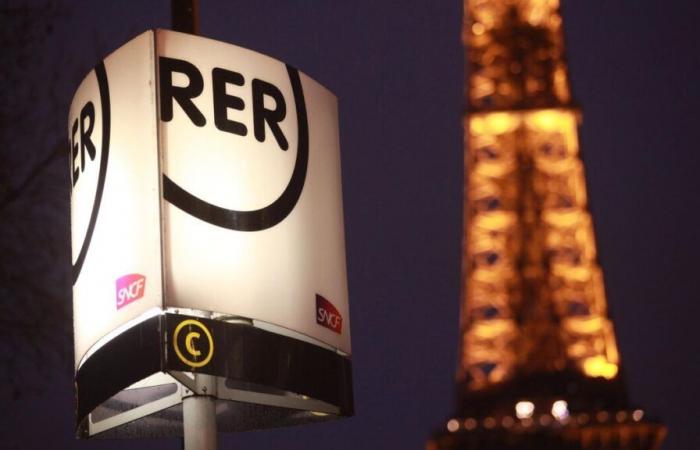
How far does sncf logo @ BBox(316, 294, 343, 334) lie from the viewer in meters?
4.69

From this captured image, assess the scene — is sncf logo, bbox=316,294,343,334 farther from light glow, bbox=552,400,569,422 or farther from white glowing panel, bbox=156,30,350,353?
light glow, bbox=552,400,569,422

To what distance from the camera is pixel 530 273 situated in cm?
5166

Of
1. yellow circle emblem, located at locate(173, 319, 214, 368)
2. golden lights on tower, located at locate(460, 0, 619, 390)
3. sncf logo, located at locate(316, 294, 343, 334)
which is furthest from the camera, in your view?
golden lights on tower, located at locate(460, 0, 619, 390)

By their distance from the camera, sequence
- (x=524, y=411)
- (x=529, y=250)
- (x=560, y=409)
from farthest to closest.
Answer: (x=524, y=411), (x=560, y=409), (x=529, y=250)

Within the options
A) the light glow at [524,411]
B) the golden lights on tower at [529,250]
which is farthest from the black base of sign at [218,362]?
the light glow at [524,411]

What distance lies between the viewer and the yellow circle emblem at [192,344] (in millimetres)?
4172

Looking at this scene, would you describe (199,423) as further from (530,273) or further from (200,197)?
(530,273)

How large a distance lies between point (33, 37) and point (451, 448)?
4661 centimetres

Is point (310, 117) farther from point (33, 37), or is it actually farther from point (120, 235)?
point (33, 37)

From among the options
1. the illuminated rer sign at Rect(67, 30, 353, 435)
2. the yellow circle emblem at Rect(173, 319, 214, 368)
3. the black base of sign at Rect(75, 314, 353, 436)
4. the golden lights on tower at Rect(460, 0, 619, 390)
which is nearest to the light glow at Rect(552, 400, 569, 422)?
the golden lights on tower at Rect(460, 0, 619, 390)

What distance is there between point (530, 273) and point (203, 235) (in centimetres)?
4771

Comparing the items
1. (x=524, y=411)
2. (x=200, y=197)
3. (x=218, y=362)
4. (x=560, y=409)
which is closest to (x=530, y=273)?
(x=560, y=409)

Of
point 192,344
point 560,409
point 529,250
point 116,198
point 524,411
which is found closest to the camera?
point 192,344

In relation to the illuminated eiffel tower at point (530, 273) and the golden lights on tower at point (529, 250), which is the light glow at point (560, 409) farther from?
the golden lights on tower at point (529, 250)
